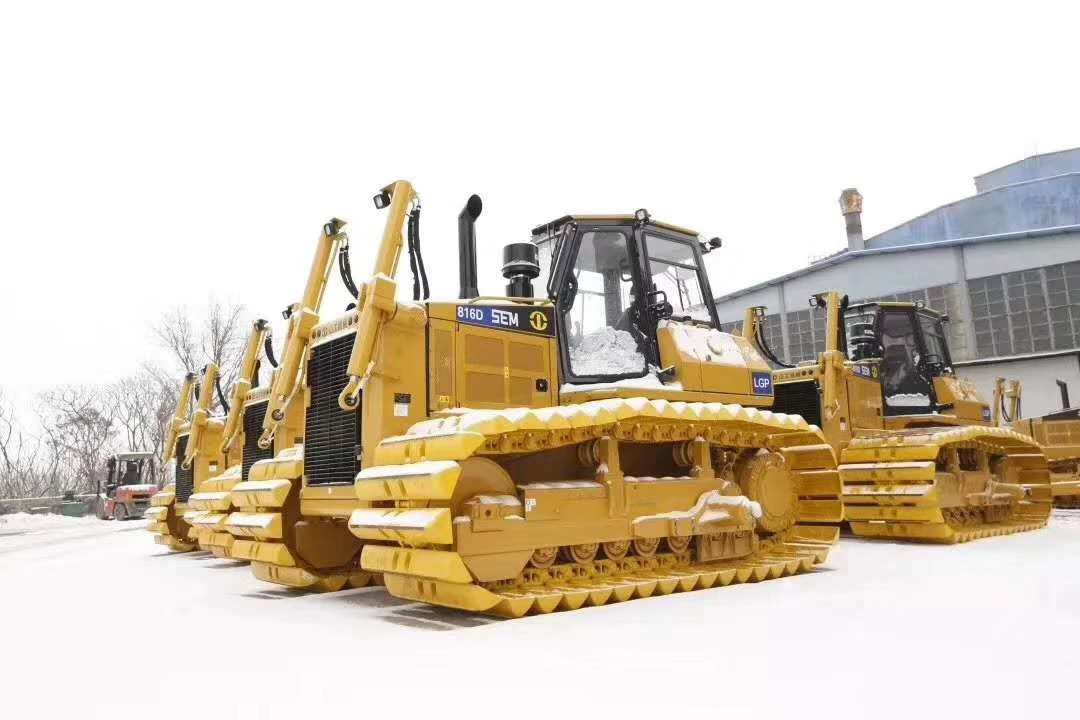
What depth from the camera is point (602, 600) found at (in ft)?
20.2

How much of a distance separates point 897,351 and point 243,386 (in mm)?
10077

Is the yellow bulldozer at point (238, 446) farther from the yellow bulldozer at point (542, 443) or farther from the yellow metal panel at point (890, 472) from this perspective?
the yellow metal panel at point (890, 472)

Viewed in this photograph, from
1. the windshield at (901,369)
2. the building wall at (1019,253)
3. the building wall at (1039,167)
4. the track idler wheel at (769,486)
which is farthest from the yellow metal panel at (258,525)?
the building wall at (1039,167)

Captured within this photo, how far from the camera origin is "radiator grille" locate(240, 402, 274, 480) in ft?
34.5

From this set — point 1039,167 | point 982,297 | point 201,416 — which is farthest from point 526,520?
Answer: point 1039,167

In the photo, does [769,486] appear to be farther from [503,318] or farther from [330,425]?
[330,425]

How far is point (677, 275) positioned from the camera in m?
8.31

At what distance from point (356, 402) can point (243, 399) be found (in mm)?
5758

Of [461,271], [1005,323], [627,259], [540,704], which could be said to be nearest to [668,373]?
[627,259]

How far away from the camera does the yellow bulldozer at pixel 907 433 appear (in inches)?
418

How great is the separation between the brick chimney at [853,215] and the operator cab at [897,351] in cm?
2299

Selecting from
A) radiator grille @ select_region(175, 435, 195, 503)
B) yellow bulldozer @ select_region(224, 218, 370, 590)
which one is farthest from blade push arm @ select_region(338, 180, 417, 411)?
radiator grille @ select_region(175, 435, 195, 503)

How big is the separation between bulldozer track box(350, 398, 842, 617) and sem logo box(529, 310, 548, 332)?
1.02 meters

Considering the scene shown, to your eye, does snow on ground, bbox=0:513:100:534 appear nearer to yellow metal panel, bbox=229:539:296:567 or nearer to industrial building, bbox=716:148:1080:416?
yellow metal panel, bbox=229:539:296:567
